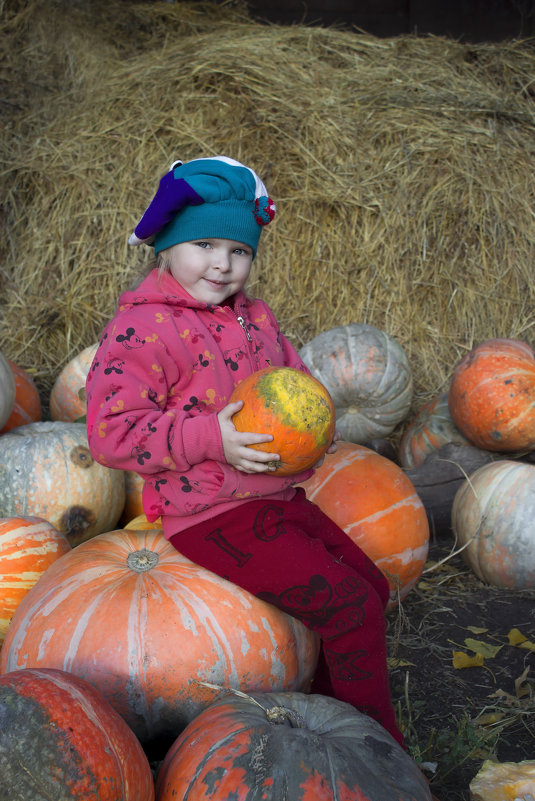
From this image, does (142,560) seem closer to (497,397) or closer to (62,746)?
(62,746)

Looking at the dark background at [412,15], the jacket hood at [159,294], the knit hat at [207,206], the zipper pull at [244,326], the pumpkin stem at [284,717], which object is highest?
the dark background at [412,15]

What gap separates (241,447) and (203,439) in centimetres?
12

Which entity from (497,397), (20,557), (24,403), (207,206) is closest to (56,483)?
(20,557)

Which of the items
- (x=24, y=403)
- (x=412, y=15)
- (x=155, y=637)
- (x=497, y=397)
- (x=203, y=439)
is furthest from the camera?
(x=412, y=15)

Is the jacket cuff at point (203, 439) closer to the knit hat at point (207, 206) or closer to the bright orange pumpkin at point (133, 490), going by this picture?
the knit hat at point (207, 206)

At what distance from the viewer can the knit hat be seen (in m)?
2.24

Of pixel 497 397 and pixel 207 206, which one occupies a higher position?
pixel 207 206

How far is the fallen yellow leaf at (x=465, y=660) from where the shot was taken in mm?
2534

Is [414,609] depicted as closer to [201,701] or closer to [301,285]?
[201,701]

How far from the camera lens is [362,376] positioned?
13.8ft

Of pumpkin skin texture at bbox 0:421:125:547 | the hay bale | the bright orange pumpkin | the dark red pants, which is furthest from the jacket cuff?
the hay bale

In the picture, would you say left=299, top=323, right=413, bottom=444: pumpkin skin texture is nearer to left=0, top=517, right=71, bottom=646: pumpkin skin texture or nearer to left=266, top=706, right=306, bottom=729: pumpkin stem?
left=0, top=517, right=71, bottom=646: pumpkin skin texture

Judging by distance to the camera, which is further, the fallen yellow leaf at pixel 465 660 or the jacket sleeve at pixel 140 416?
the fallen yellow leaf at pixel 465 660

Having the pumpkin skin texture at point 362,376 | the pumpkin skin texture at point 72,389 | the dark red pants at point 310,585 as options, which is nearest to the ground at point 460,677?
the dark red pants at point 310,585
